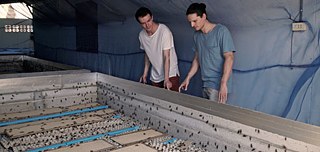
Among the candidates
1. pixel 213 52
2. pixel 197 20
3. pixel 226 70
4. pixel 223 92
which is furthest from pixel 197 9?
pixel 223 92

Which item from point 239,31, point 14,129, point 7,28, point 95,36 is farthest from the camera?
point 7,28

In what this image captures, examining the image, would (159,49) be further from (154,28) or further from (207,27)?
(207,27)

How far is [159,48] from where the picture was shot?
2.39m

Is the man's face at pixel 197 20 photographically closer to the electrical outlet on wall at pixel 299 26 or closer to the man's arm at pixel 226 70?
the man's arm at pixel 226 70

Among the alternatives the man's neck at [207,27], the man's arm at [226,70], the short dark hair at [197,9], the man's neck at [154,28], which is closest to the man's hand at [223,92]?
the man's arm at [226,70]

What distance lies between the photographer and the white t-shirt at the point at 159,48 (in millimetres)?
2332

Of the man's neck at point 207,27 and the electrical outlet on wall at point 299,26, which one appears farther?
the man's neck at point 207,27

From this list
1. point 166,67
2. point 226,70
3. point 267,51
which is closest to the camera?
point 226,70

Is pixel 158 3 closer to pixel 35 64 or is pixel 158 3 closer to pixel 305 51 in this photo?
pixel 305 51

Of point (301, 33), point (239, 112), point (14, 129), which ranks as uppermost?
point (301, 33)

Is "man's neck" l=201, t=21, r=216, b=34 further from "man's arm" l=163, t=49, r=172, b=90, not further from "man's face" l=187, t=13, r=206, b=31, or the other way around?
"man's arm" l=163, t=49, r=172, b=90

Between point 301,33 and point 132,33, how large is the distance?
1942 mm

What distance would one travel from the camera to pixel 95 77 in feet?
6.83

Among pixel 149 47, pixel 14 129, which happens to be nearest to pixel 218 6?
pixel 149 47
